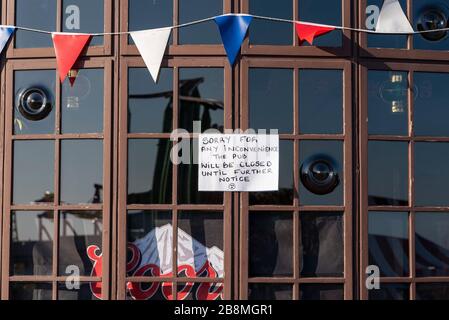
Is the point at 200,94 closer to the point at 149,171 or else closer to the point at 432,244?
the point at 149,171

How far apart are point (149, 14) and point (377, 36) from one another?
1.67 metres

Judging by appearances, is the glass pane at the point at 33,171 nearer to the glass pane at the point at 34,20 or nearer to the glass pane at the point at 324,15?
the glass pane at the point at 34,20

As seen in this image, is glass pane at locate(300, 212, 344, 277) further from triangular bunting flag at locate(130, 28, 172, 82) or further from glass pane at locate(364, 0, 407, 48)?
triangular bunting flag at locate(130, 28, 172, 82)

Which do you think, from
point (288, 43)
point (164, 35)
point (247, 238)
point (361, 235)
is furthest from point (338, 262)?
point (164, 35)

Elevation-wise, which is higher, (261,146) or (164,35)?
(164,35)

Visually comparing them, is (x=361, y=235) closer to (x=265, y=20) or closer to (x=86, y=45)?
(x=265, y=20)

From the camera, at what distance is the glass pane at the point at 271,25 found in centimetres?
615

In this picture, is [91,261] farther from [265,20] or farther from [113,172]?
[265,20]

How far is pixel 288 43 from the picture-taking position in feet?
20.2

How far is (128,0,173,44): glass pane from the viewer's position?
20.2 ft

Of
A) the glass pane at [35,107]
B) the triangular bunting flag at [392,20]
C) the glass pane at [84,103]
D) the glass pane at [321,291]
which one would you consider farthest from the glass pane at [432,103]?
the glass pane at [35,107]

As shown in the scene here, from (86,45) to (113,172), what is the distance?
0.95 meters

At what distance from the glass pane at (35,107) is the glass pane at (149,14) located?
0.70 m
